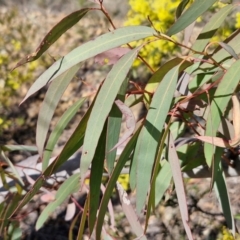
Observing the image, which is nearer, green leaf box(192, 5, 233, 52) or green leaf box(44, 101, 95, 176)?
green leaf box(44, 101, 95, 176)

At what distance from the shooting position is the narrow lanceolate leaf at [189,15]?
113 centimetres

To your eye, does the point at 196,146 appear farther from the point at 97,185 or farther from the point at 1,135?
the point at 1,135

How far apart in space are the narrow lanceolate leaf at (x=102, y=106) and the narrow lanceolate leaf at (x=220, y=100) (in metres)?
0.21

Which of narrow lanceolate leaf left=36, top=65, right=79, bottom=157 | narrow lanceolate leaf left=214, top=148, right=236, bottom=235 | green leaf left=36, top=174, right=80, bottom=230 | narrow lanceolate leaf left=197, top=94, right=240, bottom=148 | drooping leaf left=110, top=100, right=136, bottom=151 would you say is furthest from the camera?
green leaf left=36, top=174, right=80, bottom=230

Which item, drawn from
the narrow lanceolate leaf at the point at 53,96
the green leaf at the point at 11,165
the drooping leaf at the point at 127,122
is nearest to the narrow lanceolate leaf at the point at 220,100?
the drooping leaf at the point at 127,122

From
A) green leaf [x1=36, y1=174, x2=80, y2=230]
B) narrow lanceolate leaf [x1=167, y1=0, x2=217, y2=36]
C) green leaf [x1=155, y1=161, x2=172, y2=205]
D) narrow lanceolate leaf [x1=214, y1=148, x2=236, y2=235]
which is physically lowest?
narrow lanceolate leaf [x1=214, y1=148, x2=236, y2=235]

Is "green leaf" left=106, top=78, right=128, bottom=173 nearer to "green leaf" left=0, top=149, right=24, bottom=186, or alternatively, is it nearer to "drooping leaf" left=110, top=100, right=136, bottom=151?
"drooping leaf" left=110, top=100, right=136, bottom=151

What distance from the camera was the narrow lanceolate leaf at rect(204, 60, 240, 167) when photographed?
1.14 metres

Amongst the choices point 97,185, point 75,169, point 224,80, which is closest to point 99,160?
point 97,185

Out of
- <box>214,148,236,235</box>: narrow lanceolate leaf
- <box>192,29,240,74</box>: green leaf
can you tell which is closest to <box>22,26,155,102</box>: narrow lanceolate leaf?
<box>192,29,240,74</box>: green leaf

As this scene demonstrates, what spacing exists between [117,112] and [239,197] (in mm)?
1050

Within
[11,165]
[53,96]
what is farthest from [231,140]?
[11,165]

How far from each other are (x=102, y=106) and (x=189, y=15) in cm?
27

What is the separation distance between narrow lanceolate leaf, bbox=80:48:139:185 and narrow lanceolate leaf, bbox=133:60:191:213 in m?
0.09
